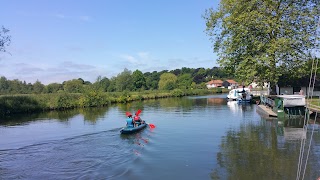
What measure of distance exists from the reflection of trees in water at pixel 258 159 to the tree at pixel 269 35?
1674 centimetres

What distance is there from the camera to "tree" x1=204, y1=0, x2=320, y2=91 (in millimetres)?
34031

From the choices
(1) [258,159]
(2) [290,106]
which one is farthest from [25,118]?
(1) [258,159]

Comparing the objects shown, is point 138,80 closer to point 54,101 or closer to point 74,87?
point 74,87

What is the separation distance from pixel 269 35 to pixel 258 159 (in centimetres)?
2620

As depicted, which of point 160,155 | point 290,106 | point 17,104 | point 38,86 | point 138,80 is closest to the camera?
point 160,155

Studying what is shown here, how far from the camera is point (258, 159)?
44.6 feet

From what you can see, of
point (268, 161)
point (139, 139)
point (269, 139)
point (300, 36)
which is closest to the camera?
point (268, 161)

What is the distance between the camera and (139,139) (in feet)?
65.7

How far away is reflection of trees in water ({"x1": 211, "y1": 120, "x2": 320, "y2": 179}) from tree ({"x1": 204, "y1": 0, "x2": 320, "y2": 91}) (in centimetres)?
1674

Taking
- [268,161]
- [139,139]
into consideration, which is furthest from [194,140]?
[268,161]

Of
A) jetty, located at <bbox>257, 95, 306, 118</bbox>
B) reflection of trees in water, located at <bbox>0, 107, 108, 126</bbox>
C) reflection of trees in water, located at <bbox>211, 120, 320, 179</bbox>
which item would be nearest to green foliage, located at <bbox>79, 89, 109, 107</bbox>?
reflection of trees in water, located at <bbox>0, 107, 108, 126</bbox>

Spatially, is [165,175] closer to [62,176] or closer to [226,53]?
[62,176]

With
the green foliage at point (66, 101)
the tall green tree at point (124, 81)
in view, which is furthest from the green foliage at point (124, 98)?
the tall green tree at point (124, 81)

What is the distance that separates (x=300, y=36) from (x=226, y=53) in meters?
8.44
